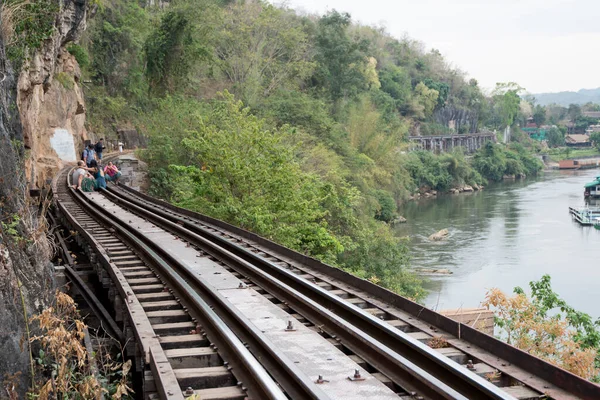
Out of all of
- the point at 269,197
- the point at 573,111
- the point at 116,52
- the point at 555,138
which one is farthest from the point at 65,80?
the point at 573,111

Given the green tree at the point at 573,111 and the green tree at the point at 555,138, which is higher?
the green tree at the point at 573,111

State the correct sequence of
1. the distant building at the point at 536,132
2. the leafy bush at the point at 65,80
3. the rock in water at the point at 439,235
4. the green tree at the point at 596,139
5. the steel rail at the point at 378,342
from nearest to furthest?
the steel rail at the point at 378,342, the leafy bush at the point at 65,80, the rock in water at the point at 439,235, the green tree at the point at 596,139, the distant building at the point at 536,132

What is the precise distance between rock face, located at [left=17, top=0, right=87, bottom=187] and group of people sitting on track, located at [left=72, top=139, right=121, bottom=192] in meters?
1.44

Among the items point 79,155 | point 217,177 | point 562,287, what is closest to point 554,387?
point 217,177

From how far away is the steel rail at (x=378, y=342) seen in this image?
5391mm

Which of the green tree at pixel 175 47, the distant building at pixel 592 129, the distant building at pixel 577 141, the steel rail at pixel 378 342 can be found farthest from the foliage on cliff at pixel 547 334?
the distant building at pixel 592 129

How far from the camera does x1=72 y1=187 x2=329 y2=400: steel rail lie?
570cm

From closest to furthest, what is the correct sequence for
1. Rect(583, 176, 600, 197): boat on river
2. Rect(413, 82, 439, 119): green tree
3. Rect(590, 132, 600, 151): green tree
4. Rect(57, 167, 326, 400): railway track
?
1. Rect(57, 167, 326, 400): railway track
2. Rect(583, 176, 600, 197): boat on river
3. Rect(413, 82, 439, 119): green tree
4. Rect(590, 132, 600, 151): green tree

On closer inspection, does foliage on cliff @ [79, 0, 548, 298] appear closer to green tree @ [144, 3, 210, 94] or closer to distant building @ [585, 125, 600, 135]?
green tree @ [144, 3, 210, 94]

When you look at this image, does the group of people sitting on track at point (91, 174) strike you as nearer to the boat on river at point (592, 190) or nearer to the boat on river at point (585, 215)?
the boat on river at point (585, 215)

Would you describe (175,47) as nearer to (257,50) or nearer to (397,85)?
(257,50)

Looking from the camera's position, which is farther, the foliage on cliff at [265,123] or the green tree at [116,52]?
the green tree at [116,52]

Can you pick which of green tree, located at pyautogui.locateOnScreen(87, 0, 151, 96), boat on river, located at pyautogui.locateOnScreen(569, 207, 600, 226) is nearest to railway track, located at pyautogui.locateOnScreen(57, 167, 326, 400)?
green tree, located at pyautogui.locateOnScreen(87, 0, 151, 96)

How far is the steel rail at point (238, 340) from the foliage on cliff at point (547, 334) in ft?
16.7
